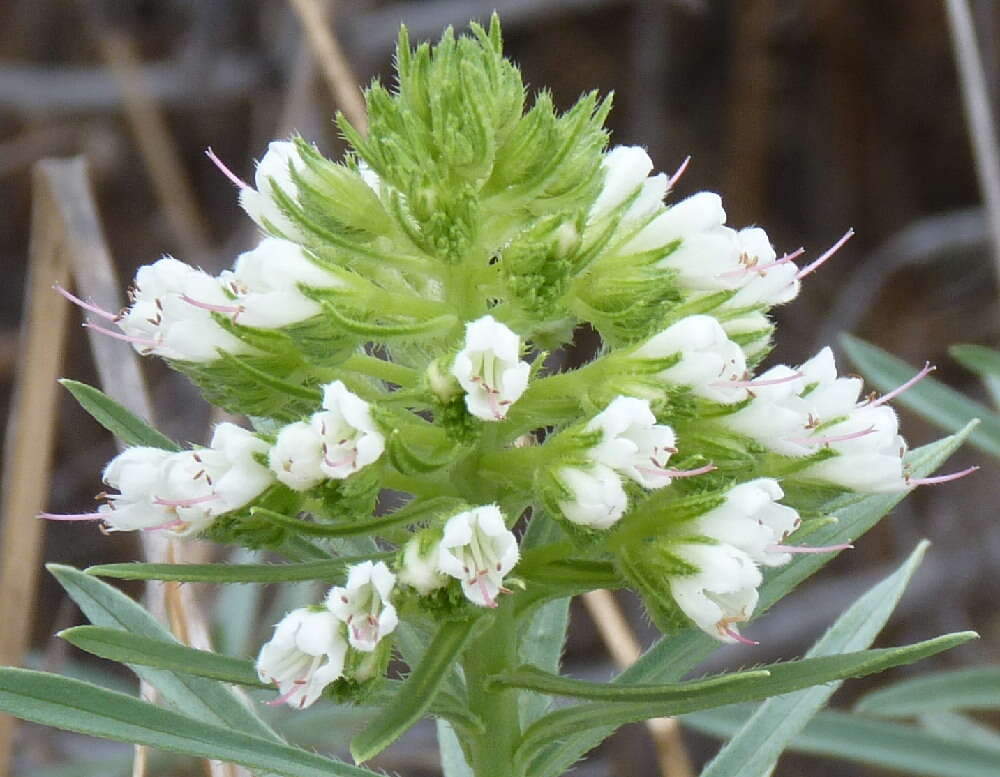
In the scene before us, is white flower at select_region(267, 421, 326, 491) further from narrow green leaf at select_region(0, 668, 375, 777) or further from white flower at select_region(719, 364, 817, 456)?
white flower at select_region(719, 364, 817, 456)

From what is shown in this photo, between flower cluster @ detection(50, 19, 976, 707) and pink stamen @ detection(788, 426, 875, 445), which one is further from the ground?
flower cluster @ detection(50, 19, 976, 707)

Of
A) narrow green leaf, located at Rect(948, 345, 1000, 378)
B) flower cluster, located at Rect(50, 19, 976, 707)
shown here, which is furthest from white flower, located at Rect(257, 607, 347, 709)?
narrow green leaf, located at Rect(948, 345, 1000, 378)

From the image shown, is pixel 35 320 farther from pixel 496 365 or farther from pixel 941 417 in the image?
pixel 941 417

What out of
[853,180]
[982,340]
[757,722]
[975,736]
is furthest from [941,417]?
[853,180]

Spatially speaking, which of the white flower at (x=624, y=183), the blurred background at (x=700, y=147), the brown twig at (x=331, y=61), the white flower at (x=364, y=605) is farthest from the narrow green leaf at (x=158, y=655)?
the blurred background at (x=700, y=147)

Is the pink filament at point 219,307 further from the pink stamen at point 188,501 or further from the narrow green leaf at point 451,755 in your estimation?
the narrow green leaf at point 451,755

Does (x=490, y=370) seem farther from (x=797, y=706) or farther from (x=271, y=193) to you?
(x=797, y=706)

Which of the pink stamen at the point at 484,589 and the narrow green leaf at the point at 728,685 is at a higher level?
the pink stamen at the point at 484,589
